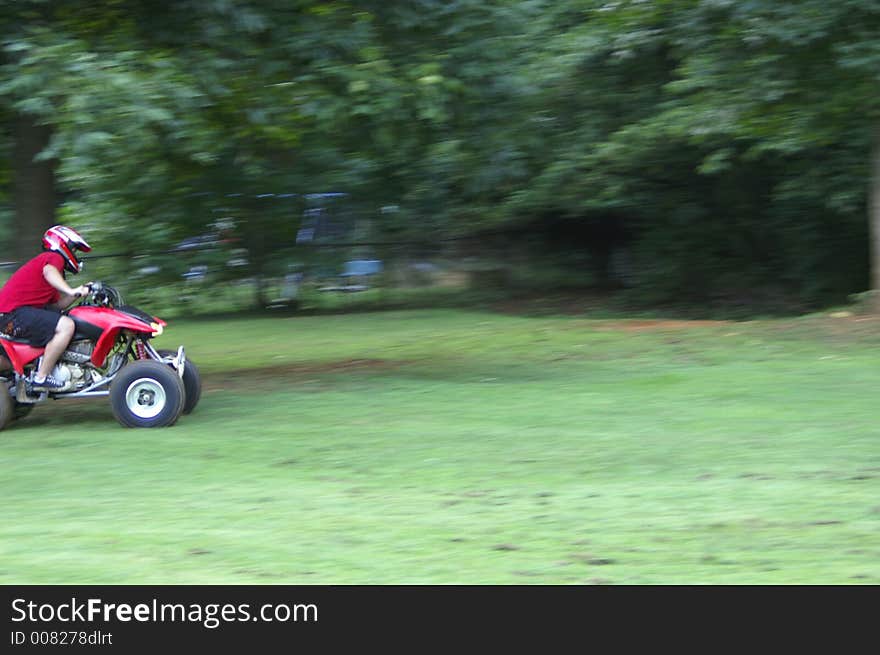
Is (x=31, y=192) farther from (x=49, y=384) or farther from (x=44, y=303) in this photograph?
(x=49, y=384)

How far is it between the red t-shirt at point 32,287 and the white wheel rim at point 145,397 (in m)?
1.09

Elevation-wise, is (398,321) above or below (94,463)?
below

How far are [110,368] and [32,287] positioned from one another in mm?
940

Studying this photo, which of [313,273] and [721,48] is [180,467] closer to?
[721,48]

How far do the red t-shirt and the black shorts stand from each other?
2.4 inches

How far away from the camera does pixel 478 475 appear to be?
8852 mm

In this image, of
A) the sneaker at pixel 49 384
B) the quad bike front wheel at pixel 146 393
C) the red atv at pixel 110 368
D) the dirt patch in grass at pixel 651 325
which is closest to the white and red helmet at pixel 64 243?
the red atv at pixel 110 368

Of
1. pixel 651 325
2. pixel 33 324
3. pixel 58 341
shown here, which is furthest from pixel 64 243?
pixel 651 325

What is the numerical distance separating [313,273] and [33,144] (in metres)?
10.2

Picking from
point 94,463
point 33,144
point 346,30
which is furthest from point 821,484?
point 33,144

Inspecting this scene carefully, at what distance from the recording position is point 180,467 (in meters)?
9.39

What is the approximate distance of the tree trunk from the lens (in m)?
13.6

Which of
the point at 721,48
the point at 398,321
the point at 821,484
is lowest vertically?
the point at 398,321

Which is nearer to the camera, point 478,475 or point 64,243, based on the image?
point 478,475
